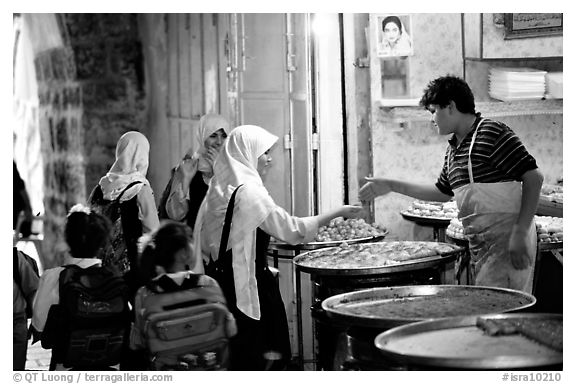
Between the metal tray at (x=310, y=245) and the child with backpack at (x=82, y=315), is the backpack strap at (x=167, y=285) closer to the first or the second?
the child with backpack at (x=82, y=315)

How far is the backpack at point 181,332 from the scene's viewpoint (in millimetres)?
4117

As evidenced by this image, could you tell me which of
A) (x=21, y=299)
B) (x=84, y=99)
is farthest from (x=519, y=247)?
(x=84, y=99)

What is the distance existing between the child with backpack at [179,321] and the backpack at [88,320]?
9 centimetres

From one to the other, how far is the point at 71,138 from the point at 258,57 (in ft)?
5.25

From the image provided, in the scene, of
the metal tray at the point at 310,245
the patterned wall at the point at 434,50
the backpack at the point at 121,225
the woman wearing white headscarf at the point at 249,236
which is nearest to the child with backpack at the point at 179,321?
the woman wearing white headscarf at the point at 249,236

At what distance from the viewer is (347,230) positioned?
5391mm

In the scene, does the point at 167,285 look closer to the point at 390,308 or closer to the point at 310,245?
the point at 390,308

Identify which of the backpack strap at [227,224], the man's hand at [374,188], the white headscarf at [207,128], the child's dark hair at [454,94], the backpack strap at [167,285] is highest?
the child's dark hair at [454,94]

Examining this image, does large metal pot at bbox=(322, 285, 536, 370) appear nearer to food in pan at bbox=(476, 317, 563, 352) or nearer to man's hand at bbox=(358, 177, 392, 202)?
food in pan at bbox=(476, 317, 563, 352)

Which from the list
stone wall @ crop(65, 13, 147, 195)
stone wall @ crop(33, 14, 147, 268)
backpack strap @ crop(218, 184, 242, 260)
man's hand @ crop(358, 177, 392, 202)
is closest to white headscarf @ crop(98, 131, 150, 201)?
stone wall @ crop(33, 14, 147, 268)

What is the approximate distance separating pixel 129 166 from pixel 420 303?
178cm

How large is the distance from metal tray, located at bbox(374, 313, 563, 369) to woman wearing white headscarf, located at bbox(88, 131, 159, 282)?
5.97ft

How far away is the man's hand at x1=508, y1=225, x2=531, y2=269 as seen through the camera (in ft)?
14.9
